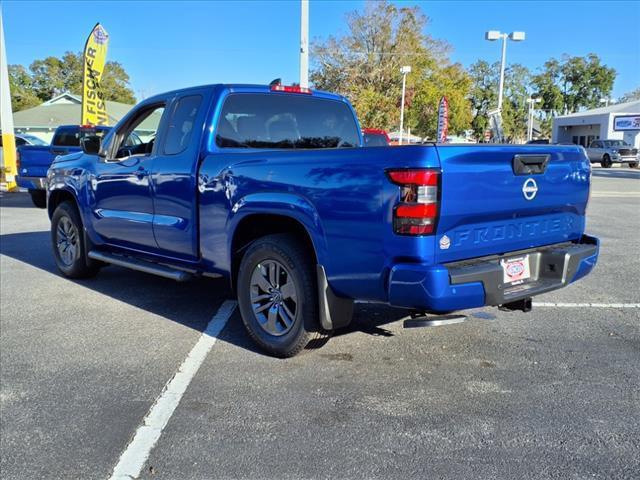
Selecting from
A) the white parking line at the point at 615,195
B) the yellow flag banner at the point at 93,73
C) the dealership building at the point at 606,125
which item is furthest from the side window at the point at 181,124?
the dealership building at the point at 606,125

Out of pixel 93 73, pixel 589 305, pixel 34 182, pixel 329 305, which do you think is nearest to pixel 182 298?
pixel 329 305

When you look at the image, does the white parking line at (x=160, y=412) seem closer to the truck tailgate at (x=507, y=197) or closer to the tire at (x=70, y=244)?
the truck tailgate at (x=507, y=197)

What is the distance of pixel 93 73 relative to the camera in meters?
19.1

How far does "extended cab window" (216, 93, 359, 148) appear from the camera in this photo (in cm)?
474

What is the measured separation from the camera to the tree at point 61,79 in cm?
7094

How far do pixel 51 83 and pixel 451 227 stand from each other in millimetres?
Answer: 80630

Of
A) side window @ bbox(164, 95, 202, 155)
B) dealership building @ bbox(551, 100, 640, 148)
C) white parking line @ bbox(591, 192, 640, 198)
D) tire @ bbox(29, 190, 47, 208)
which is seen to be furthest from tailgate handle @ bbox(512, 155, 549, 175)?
dealership building @ bbox(551, 100, 640, 148)

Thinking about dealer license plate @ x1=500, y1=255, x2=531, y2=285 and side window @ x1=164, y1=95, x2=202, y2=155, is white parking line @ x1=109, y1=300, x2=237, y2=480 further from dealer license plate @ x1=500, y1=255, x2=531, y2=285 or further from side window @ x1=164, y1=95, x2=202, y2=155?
dealer license plate @ x1=500, y1=255, x2=531, y2=285

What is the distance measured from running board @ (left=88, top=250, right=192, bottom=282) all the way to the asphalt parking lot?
438 millimetres

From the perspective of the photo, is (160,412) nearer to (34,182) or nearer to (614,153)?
(34,182)

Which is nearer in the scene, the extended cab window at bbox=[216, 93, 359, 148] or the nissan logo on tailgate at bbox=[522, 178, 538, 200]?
the nissan logo on tailgate at bbox=[522, 178, 538, 200]

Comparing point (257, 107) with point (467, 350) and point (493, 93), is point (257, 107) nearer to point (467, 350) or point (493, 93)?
point (467, 350)

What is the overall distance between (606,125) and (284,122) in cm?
5013

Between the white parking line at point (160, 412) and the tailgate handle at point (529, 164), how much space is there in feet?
8.34
